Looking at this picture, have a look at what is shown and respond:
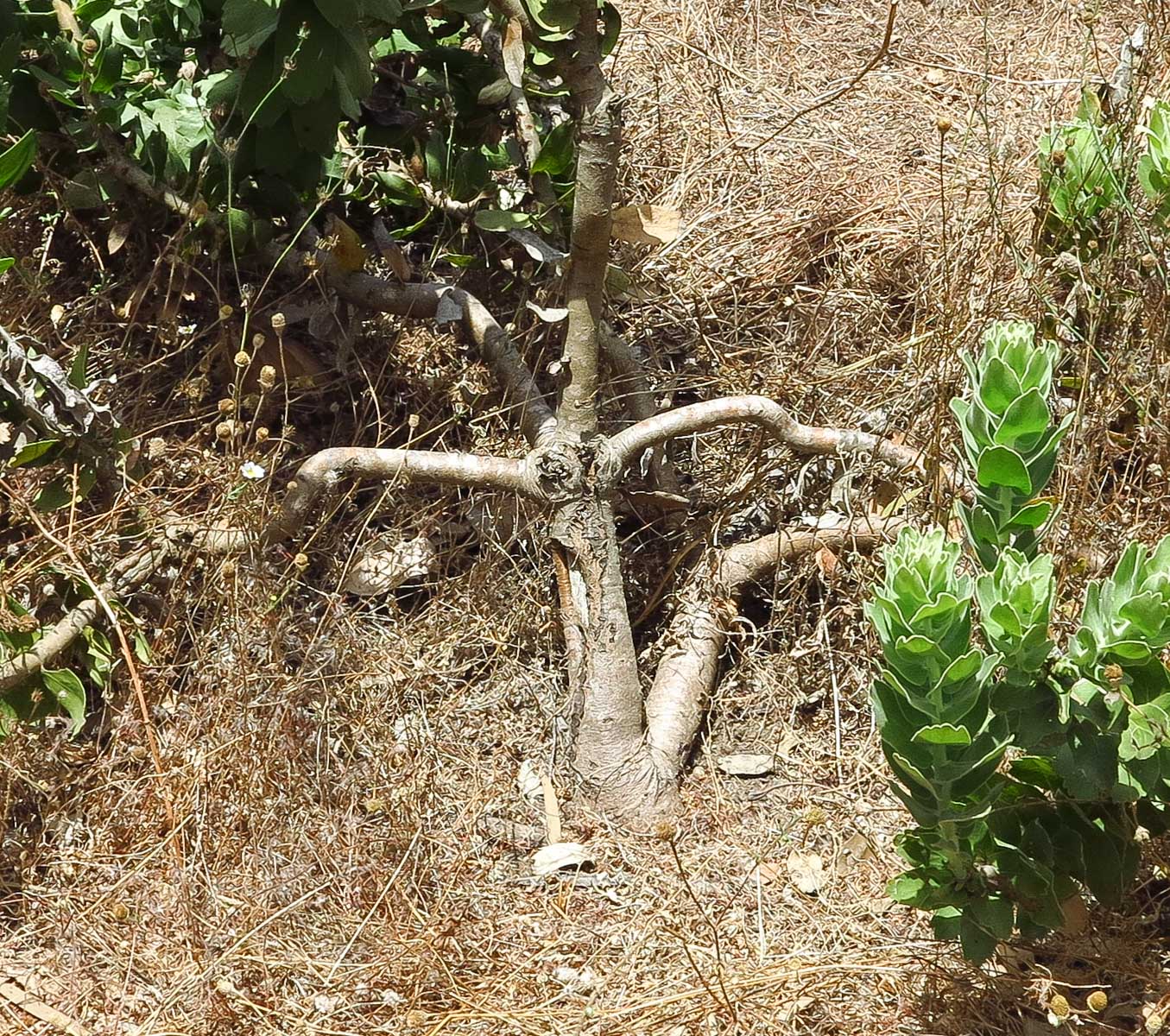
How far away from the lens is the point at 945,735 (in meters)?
1.75

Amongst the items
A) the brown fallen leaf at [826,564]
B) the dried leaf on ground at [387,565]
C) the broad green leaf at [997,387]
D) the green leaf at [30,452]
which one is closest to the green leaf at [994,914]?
the broad green leaf at [997,387]

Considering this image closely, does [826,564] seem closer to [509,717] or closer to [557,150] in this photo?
[509,717]

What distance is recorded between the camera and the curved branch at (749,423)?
2777mm

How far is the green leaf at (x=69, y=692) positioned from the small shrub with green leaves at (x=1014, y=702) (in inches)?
62.8

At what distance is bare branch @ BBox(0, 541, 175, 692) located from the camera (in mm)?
2477

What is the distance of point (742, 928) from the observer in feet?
7.76

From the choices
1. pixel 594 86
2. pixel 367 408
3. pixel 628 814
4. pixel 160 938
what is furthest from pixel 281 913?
pixel 594 86

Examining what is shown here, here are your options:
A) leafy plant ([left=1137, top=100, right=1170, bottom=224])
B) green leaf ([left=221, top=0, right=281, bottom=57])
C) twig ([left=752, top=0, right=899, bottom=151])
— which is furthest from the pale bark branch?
leafy plant ([left=1137, top=100, right=1170, bottom=224])

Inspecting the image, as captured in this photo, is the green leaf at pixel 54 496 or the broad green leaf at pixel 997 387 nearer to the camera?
the broad green leaf at pixel 997 387

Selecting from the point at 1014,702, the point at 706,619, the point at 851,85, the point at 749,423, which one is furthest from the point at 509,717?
the point at 851,85

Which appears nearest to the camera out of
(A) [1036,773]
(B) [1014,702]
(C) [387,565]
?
(B) [1014,702]

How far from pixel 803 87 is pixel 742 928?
10.4 feet

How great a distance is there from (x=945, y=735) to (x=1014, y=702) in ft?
0.60

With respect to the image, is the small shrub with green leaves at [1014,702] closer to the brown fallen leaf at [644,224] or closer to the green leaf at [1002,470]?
the green leaf at [1002,470]
